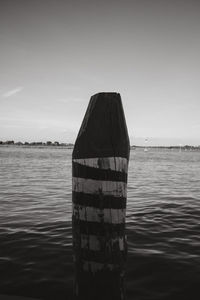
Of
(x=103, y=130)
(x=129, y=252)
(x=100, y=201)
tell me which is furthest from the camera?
(x=129, y=252)

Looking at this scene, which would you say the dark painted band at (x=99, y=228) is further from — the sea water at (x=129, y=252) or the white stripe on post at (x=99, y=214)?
the sea water at (x=129, y=252)

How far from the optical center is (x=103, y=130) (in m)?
2.13

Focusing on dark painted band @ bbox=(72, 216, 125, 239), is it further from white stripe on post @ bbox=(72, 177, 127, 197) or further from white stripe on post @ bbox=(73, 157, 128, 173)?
white stripe on post @ bbox=(73, 157, 128, 173)

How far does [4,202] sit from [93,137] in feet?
31.3

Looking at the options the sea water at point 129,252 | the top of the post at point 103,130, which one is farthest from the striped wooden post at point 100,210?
the sea water at point 129,252

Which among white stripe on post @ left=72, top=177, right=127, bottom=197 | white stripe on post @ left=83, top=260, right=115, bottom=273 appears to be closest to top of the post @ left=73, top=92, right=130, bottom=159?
white stripe on post @ left=72, top=177, right=127, bottom=197

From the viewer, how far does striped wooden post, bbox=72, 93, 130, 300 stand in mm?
2027

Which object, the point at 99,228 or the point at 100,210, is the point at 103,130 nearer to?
the point at 100,210

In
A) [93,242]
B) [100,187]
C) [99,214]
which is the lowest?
[93,242]

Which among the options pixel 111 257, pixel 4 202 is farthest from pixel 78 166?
pixel 4 202

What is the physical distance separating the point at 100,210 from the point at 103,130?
0.71m

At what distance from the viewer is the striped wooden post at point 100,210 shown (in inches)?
79.8

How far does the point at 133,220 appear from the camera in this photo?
7777mm

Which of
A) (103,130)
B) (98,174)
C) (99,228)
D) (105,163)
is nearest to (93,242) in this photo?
(99,228)
